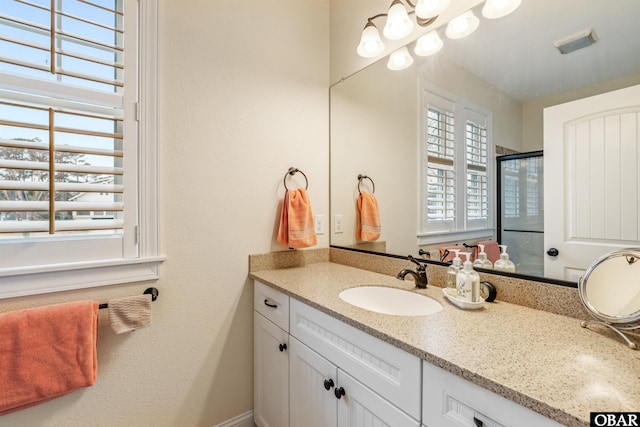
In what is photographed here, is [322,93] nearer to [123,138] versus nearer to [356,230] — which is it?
[356,230]

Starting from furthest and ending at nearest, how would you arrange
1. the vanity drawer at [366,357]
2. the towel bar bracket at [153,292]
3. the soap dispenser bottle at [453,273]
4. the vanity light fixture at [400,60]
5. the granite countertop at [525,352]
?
the vanity light fixture at [400,60]
the towel bar bracket at [153,292]
the soap dispenser bottle at [453,273]
the vanity drawer at [366,357]
the granite countertop at [525,352]

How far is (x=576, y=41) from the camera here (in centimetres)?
95

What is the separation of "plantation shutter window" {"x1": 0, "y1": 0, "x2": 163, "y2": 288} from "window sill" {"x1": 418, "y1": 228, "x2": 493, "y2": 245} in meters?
1.23

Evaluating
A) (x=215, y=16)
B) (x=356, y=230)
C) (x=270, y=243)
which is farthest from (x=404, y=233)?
(x=215, y=16)

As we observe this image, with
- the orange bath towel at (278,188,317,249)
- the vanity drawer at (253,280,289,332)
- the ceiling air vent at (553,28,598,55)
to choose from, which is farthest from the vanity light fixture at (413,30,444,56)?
the vanity drawer at (253,280,289,332)

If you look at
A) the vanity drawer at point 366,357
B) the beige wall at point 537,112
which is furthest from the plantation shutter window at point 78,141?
the beige wall at point 537,112

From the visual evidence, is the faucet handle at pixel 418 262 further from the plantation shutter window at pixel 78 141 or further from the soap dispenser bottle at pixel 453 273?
the plantation shutter window at pixel 78 141

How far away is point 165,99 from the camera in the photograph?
4.27 feet

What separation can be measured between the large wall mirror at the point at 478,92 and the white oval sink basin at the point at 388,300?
27 cm

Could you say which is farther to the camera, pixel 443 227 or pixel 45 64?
pixel 443 227

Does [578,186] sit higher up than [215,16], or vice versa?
[215,16]

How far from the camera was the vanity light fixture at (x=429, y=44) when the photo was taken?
1.34 m

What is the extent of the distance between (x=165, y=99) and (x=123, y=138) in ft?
0.85

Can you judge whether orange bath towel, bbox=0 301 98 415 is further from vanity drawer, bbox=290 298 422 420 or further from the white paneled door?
the white paneled door
